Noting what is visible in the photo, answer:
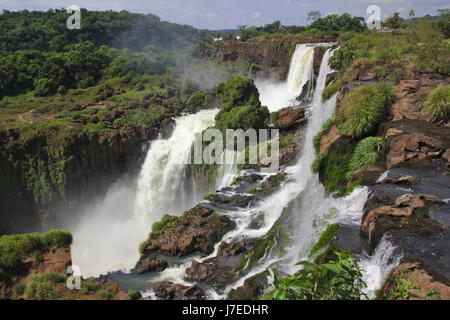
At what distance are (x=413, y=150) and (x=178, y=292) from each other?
28.1 ft

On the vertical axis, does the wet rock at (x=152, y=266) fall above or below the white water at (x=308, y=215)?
below

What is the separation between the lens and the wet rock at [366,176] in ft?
31.0

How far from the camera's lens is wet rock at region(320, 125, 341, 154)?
12402 mm

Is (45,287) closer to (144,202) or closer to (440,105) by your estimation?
(440,105)

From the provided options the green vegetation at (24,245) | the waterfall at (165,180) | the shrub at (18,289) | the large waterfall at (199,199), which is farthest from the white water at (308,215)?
the waterfall at (165,180)

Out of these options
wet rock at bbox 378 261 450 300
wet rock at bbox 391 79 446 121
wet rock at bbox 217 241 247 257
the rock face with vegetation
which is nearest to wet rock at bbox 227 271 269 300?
wet rock at bbox 217 241 247 257

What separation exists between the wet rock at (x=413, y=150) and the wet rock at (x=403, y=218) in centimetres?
210

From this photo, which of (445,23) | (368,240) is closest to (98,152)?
(368,240)

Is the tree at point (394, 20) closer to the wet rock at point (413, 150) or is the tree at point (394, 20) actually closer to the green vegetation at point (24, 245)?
the wet rock at point (413, 150)

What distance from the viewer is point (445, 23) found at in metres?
20.7

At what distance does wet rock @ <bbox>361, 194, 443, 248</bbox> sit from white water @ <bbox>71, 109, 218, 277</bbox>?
51.9ft

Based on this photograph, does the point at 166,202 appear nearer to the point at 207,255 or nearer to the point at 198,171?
the point at 198,171

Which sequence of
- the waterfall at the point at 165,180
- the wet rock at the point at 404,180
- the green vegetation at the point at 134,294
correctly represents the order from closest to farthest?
the wet rock at the point at 404,180 → the green vegetation at the point at 134,294 → the waterfall at the point at 165,180

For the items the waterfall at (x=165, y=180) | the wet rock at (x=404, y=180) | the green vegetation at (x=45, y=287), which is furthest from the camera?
the waterfall at (x=165, y=180)
